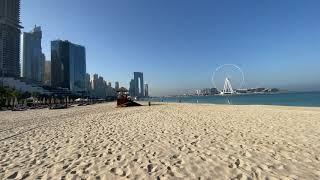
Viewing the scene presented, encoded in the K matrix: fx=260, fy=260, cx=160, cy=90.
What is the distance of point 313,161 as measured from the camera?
576cm

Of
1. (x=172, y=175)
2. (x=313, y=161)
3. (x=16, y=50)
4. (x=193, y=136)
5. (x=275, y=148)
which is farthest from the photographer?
(x=16, y=50)

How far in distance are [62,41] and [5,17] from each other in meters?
36.7

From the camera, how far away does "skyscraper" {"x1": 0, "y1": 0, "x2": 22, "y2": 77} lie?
145m

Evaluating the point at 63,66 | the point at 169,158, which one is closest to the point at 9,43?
the point at 63,66

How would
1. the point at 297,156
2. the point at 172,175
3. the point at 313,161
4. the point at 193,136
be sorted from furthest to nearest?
the point at 193,136
the point at 297,156
the point at 313,161
the point at 172,175

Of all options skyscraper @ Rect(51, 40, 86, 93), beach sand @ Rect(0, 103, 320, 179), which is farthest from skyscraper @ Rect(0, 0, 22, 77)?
beach sand @ Rect(0, 103, 320, 179)

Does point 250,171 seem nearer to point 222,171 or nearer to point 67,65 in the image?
point 222,171

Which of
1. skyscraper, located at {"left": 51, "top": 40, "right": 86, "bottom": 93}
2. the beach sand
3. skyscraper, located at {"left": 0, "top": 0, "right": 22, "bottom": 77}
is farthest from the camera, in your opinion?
skyscraper, located at {"left": 51, "top": 40, "right": 86, "bottom": 93}

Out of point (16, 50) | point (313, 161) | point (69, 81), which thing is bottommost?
point (313, 161)

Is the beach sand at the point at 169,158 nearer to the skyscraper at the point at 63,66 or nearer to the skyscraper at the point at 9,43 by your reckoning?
the skyscraper at the point at 9,43

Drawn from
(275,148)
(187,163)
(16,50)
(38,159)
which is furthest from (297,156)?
(16,50)

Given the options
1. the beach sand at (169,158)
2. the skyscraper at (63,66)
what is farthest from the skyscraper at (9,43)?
the beach sand at (169,158)

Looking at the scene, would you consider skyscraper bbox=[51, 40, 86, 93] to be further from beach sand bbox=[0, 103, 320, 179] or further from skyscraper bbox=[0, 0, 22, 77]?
beach sand bbox=[0, 103, 320, 179]

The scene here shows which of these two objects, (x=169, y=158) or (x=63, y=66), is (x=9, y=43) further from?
(x=169, y=158)
